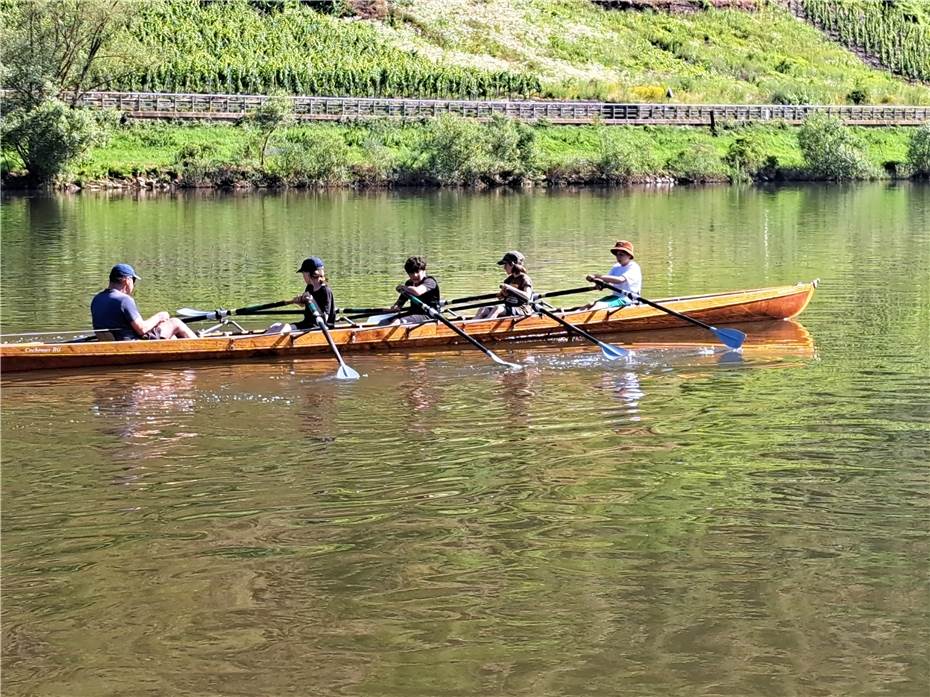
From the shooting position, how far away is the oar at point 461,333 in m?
18.2

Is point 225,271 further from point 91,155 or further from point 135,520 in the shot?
point 91,155

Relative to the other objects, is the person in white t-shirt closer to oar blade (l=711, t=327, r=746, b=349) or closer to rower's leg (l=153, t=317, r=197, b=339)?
oar blade (l=711, t=327, r=746, b=349)

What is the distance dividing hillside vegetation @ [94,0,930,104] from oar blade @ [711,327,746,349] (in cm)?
5834

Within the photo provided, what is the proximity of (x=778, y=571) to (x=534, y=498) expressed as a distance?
248 cm

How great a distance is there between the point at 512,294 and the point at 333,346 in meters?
3.16

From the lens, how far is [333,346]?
17.7 m

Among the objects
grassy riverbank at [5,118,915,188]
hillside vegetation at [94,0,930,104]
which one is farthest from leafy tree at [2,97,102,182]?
hillside vegetation at [94,0,930,104]

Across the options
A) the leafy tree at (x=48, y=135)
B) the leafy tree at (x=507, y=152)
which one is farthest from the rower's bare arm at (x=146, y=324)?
the leafy tree at (x=507, y=152)

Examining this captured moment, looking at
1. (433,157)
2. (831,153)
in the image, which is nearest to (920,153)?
(831,153)

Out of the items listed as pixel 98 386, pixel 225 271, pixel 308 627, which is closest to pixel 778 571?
pixel 308 627

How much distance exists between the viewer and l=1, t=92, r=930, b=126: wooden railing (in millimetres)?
73000

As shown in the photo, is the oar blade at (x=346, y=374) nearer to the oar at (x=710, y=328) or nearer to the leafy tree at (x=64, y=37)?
the oar at (x=710, y=328)

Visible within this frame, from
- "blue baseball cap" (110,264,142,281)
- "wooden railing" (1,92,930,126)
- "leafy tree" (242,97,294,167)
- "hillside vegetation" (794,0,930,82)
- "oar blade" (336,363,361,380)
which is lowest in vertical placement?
"oar blade" (336,363,361,380)

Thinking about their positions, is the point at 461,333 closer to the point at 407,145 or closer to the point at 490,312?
the point at 490,312
